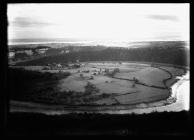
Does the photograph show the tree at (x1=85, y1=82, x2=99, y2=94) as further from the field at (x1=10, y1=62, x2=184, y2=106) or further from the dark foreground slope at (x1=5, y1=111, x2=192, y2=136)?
the dark foreground slope at (x1=5, y1=111, x2=192, y2=136)

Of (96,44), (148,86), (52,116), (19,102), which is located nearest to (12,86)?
(19,102)

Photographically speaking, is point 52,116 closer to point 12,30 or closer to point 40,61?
point 40,61

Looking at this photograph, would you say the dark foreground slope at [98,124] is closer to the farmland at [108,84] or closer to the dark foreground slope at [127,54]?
the farmland at [108,84]

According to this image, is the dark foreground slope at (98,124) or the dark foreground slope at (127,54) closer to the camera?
the dark foreground slope at (98,124)

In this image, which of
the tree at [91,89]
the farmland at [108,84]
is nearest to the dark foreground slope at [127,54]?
the farmland at [108,84]

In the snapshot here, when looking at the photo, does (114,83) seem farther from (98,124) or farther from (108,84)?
(98,124)
